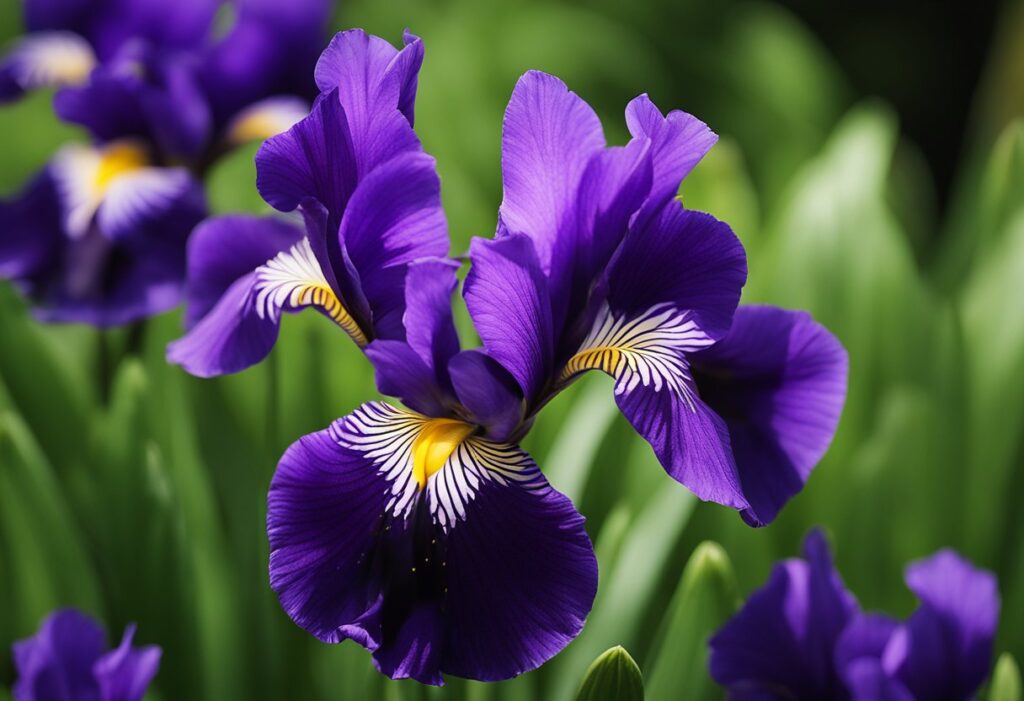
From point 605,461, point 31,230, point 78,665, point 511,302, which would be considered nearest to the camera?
point 511,302

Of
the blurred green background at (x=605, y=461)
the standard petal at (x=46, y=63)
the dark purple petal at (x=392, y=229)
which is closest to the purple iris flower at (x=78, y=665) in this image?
the blurred green background at (x=605, y=461)

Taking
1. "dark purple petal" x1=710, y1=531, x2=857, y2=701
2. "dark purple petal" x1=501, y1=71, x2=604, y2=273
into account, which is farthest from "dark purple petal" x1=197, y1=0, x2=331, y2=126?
"dark purple petal" x1=710, y1=531, x2=857, y2=701

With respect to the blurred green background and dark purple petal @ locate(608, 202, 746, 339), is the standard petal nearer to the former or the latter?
the blurred green background

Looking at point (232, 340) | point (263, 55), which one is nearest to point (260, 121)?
point (263, 55)

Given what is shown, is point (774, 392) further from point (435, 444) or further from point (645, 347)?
point (435, 444)

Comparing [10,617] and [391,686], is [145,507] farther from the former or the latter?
[391,686]

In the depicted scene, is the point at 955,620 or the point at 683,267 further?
the point at 955,620
